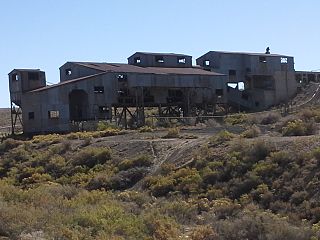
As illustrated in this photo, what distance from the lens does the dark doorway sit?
58.6 m

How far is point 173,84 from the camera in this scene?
206 feet

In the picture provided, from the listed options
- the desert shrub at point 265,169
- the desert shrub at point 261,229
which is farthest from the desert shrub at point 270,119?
the desert shrub at point 261,229

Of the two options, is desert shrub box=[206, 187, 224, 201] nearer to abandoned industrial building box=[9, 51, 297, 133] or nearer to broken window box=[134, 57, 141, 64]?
abandoned industrial building box=[9, 51, 297, 133]

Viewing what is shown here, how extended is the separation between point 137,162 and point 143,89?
98.8 feet

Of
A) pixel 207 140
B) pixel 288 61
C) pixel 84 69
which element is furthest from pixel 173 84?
pixel 207 140

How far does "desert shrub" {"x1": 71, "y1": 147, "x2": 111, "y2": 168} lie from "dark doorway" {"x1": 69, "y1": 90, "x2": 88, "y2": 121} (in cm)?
2258

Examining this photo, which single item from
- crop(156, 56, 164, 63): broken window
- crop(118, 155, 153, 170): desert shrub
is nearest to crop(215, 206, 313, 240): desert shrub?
crop(118, 155, 153, 170): desert shrub

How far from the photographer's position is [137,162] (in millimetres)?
31656

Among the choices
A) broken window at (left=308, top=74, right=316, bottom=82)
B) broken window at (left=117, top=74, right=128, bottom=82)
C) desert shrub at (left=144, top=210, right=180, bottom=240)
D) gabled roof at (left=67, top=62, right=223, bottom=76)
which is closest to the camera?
desert shrub at (left=144, top=210, right=180, bottom=240)

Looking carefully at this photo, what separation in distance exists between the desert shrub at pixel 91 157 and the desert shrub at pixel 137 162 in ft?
9.50

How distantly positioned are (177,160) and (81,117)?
29.7 meters

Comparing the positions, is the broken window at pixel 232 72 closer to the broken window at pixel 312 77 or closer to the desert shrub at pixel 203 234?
the broken window at pixel 312 77

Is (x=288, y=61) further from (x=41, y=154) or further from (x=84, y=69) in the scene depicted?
(x=41, y=154)

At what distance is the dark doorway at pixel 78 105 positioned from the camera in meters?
58.6
